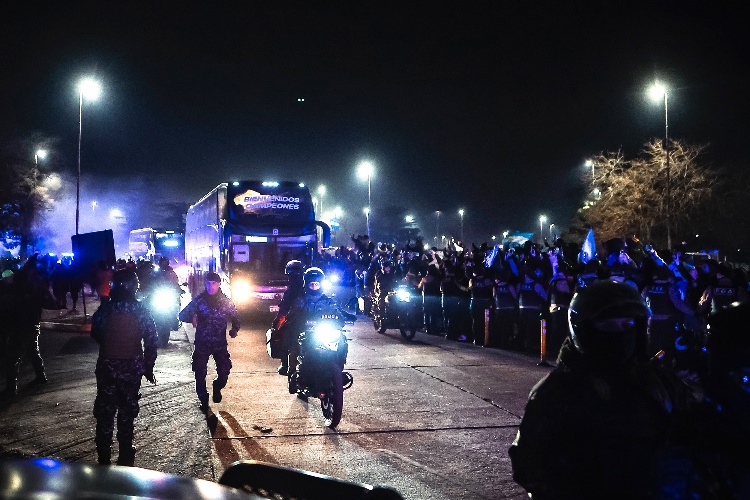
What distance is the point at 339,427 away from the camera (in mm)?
8367

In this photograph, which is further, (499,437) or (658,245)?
(658,245)

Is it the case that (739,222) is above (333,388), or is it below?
above

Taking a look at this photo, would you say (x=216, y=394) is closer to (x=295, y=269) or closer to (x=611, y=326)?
(x=295, y=269)

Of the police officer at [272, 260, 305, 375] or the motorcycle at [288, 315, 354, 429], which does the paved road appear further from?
the police officer at [272, 260, 305, 375]

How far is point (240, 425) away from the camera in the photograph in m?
8.45

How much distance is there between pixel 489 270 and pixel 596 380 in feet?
43.4

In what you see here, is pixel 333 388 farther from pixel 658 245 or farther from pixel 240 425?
pixel 658 245

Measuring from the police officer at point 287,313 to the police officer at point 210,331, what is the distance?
22.7 inches

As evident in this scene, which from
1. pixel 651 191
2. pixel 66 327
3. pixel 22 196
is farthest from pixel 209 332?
pixel 22 196

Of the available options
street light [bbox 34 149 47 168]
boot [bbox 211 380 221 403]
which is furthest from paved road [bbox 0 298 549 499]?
street light [bbox 34 149 47 168]

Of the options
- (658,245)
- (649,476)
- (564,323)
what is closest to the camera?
(649,476)

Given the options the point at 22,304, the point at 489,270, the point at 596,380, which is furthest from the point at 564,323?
the point at 596,380

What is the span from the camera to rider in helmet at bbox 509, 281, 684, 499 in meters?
2.64

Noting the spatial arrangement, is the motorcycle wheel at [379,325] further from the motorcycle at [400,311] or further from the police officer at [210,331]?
the police officer at [210,331]
